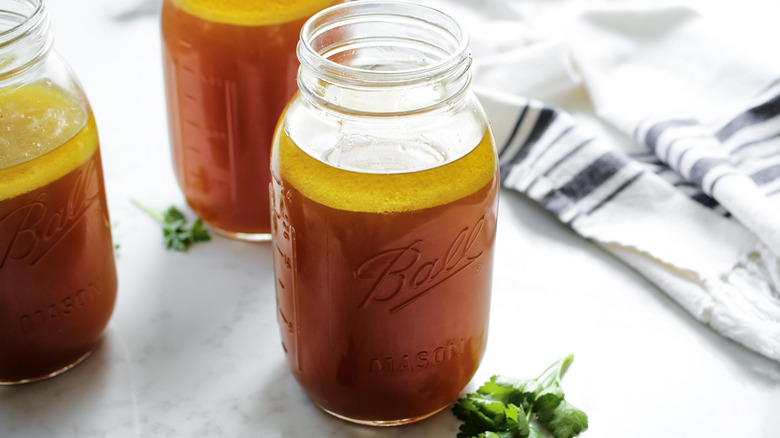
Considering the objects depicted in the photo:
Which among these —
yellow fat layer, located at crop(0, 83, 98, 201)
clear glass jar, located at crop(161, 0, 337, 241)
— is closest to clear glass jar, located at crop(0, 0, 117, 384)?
yellow fat layer, located at crop(0, 83, 98, 201)

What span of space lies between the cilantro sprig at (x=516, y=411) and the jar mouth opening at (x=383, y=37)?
39 centimetres

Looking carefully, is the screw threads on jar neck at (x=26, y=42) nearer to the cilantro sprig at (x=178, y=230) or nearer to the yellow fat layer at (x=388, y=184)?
the yellow fat layer at (x=388, y=184)

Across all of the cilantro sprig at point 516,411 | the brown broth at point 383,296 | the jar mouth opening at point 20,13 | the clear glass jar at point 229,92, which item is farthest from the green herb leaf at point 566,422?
the jar mouth opening at point 20,13

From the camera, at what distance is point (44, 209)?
0.98 metres

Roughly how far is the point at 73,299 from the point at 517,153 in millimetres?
764

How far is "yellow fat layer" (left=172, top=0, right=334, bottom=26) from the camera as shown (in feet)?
3.72

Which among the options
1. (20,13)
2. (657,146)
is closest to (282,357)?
(20,13)

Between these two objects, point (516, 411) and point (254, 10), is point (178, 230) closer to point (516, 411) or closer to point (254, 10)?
point (254, 10)

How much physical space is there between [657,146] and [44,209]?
37.0 inches

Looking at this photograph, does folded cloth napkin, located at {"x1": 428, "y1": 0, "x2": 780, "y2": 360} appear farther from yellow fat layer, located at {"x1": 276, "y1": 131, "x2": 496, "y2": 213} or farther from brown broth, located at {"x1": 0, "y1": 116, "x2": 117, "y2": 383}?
brown broth, located at {"x1": 0, "y1": 116, "x2": 117, "y2": 383}

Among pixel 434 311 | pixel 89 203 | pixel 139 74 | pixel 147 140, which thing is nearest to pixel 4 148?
pixel 89 203

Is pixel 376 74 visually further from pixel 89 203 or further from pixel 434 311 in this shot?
pixel 89 203

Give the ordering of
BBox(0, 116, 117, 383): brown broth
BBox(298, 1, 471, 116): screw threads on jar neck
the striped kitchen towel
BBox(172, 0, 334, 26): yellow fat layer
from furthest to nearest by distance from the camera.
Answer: the striped kitchen towel, BBox(172, 0, 334, 26): yellow fat layer, BBox(0, 116, 117, 383): brown broth, BBox(298, 1, 471, 116): screw threads on jar neck

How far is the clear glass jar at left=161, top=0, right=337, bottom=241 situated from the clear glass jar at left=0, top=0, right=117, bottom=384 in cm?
20
